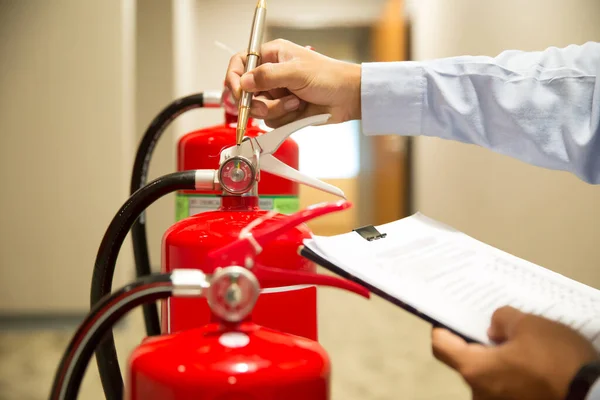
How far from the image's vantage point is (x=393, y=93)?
0.67m

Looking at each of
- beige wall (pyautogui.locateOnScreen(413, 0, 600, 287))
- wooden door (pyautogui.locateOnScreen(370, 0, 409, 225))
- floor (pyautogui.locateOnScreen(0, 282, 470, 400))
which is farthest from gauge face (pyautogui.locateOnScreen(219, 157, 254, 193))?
wooden door (pyautogui.locateOnScreen(370, 0, 409, 225))

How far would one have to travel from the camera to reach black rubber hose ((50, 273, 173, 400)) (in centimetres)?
33

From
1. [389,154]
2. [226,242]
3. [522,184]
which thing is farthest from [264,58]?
[389,154]

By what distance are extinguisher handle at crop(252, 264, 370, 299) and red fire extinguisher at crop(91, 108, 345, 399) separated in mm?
120

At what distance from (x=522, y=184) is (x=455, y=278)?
1924 mm

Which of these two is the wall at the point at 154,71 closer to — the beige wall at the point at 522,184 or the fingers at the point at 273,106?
the beige wall at the point at 522,184

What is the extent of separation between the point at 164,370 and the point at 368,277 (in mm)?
149

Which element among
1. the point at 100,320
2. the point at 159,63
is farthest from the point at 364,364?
the point at 159,63

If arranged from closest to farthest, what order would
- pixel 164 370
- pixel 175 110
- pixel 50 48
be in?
pixel 164 370 → pixel 175 110 → pixel 50 48

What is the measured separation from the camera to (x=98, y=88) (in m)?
1.83

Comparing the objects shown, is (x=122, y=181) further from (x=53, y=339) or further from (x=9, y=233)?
(x=53, y=339)

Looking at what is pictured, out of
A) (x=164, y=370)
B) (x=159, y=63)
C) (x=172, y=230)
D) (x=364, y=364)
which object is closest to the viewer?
(x=164, y=370)

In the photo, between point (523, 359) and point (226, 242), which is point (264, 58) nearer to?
point (226, 242)

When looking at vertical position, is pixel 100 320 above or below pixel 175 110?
below
